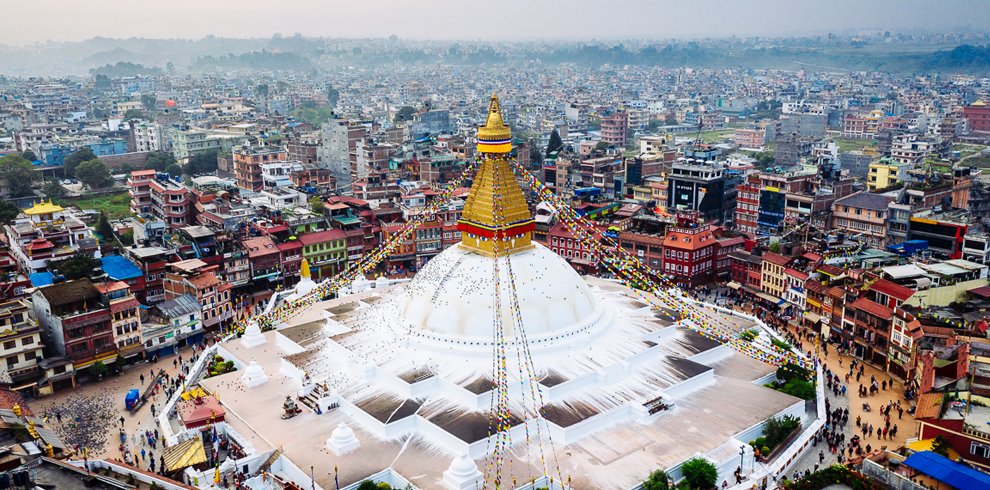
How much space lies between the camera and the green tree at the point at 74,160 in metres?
78.4

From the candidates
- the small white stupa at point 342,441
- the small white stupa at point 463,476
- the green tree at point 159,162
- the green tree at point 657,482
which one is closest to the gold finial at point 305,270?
the small white stupa at point 342,441

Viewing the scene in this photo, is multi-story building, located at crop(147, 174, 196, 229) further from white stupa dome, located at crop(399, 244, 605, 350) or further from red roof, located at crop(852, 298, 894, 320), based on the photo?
red roof, located at crop(852, 298, 894, 320)

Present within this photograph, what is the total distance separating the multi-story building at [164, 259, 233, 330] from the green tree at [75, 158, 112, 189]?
127 ft

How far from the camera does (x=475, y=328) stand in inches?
1186

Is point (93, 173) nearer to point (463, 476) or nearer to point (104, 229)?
A: point (104, 229)

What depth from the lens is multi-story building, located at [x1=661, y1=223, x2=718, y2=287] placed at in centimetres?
4503

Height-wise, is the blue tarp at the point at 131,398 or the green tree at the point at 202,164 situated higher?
the green tree at the point at 202,164

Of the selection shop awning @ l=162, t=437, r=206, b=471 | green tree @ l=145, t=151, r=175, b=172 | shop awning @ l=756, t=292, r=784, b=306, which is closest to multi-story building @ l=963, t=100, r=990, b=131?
shop awning @ l=756, t=292, r=784, b=306

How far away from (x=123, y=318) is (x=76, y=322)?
200cm

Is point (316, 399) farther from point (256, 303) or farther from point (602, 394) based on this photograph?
point (256, 303)

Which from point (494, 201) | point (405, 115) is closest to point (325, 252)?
point (494, 201)

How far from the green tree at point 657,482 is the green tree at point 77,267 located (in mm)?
29897

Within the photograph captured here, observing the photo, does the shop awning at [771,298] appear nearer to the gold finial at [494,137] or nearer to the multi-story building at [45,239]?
the gold finial at [494,137]

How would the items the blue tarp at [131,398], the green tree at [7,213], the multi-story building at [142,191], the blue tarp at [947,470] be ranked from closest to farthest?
the blue tarp at [947,470]
the blue tarp at [131,398]
the green tree at [7,213]
the multi-story building at [142,191]
